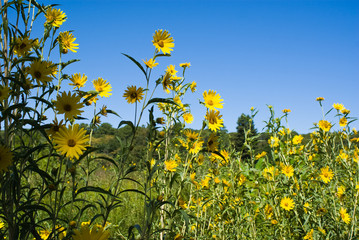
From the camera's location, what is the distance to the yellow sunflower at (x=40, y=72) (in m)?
1.28

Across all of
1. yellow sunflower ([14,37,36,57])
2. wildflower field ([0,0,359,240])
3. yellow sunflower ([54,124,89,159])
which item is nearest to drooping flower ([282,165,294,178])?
wildflower field ([0,0,359,240])

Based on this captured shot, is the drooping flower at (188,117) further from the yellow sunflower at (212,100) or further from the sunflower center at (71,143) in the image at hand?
the sunflower center at (71,143)

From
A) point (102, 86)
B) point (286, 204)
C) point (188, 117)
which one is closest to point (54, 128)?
point (102, 86)

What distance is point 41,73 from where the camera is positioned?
1.30 m

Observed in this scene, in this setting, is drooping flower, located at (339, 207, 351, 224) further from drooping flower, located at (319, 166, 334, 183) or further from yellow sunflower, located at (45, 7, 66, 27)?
yellow sunflower, located at (45, 7, 66, 27)

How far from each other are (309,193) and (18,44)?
2.93 meters

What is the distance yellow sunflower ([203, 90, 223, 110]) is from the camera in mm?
1644

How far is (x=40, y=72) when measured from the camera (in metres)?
1.30

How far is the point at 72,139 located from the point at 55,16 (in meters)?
0.86

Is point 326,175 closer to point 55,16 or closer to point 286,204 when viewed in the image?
point 286,204

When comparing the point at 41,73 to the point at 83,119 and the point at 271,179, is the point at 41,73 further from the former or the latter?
the point at 271,179

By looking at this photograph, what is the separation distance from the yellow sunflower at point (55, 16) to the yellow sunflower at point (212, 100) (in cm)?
96

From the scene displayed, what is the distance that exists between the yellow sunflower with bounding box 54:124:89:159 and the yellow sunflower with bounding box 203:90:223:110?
31.3 inches

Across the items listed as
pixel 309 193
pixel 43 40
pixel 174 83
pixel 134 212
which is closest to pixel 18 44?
pixel 43 40
